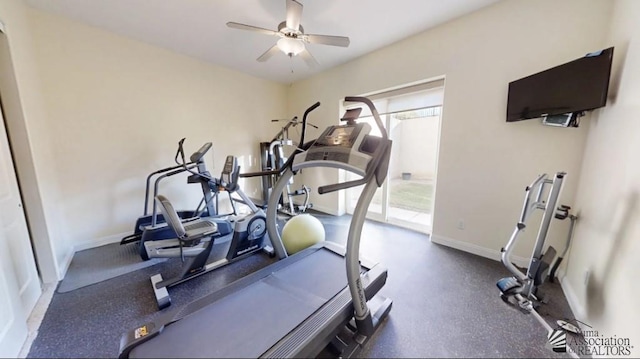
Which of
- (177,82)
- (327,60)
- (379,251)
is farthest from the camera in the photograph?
(327,60)

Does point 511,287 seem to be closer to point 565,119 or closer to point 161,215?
point 565,119

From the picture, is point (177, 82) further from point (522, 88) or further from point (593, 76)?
point (593, 76)

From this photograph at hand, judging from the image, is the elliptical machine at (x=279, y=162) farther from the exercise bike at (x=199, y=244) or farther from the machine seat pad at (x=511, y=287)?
the machine seat pad at (x=511, y=287)

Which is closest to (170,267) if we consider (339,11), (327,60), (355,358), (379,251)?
(355,358)

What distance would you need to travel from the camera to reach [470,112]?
2570 millimetres

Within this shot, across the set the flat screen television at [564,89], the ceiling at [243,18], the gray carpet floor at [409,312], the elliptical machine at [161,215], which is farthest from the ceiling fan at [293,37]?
the gray carpet floor at [409,312]

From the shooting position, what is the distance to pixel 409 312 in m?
1.76

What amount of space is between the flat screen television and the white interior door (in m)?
4.26

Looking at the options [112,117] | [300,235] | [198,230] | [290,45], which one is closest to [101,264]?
[198,230]

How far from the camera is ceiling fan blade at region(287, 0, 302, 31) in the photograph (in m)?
1.84

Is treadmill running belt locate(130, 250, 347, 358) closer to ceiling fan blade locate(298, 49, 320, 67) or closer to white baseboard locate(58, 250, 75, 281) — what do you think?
white baseboard locate(58, 250, 75, 281)

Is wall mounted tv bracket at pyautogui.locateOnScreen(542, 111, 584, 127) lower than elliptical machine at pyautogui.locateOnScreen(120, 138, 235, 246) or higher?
higher

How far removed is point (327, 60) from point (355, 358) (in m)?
3.92

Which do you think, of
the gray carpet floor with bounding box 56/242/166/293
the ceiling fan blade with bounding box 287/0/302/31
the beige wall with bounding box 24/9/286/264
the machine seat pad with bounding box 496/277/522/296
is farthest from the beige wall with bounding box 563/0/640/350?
the beige wall with bounding box 24/9/286/264
